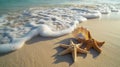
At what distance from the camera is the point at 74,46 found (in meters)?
3.42

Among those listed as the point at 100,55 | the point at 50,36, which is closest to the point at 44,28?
the point at 50,36

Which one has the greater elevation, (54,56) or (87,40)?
(87,40)

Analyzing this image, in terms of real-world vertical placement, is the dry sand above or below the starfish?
below

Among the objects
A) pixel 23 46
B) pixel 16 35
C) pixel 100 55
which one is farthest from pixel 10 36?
pixel 100 55

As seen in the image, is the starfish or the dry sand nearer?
the dry sand

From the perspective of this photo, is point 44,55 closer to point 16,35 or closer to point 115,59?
point 16,35

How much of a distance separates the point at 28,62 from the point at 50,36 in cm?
126

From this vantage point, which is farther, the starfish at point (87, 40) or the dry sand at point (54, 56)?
the starfish at point (87, 40)

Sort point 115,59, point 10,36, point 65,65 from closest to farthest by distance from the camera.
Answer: point 65,65 → point 115,59 → point 10,36

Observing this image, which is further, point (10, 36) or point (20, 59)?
point (10, 36)

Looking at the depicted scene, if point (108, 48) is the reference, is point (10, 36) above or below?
above

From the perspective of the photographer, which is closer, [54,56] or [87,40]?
[54,56]

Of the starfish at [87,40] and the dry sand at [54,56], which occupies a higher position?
the starfish at [87,40]

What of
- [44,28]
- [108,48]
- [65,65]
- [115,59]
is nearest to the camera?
[65,65]
